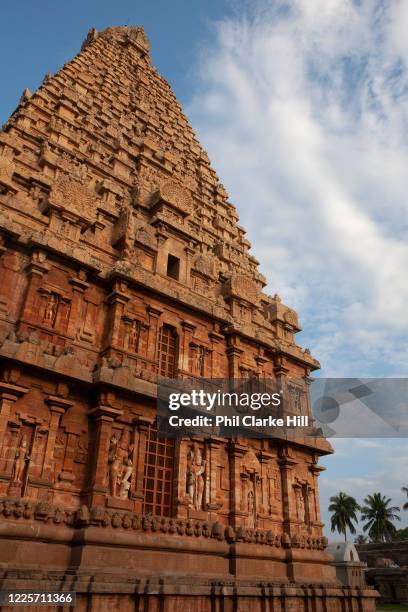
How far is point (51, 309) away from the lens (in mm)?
15945

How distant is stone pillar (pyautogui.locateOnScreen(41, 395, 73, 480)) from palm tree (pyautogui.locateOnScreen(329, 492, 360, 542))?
76.4 meters

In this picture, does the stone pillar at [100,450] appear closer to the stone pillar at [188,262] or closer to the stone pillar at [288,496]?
the stone pillar at [188,262]

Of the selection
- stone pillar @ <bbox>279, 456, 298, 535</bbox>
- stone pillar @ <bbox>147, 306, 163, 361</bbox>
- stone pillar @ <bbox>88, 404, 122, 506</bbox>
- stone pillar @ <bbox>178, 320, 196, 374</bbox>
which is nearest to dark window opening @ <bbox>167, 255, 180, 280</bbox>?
stone pillar @ <bbox>178, 320, 196, 374</bbox>

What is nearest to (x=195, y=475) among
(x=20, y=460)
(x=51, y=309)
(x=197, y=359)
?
(x=197, y=359)

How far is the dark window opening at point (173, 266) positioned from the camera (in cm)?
2186

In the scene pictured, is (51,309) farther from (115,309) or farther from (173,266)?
(173,266)

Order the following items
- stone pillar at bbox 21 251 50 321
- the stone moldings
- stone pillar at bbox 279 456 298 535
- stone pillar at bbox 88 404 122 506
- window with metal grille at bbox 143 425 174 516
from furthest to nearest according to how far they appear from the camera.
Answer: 1. the stone moldings
2. stone pillar at bbox 279 456 298 535
3. window with metal grille at bbox 143 425 174 516
4. stone pillar at bbox 21 251 50 321
5. stone pillar at bbox 88 404 122 506

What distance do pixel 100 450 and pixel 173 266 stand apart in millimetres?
10319

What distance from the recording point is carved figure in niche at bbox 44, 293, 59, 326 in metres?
15.7

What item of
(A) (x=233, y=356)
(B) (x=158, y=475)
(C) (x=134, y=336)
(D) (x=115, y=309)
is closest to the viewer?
(B) (x=158, y=475)

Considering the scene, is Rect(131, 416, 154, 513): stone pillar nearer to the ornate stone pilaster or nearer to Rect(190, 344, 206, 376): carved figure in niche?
Rect(190, 344, 206, 376): carved figure in niche

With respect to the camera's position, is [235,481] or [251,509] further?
[251,509]

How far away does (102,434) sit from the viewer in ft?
47.7

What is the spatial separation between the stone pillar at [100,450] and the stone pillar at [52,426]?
1.01 m
